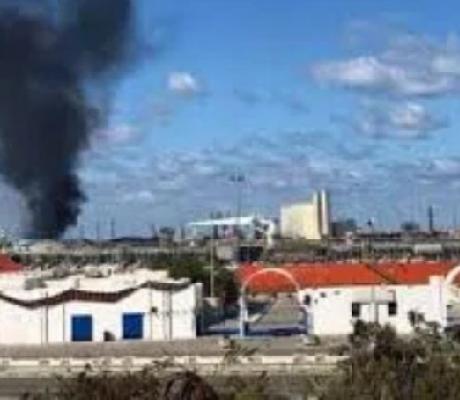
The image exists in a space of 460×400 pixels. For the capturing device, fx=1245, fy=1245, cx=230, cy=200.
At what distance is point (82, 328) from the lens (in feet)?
276

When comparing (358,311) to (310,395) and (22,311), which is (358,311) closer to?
(22,311)

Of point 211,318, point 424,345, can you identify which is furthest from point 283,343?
point 424,345

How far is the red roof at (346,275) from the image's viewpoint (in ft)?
408

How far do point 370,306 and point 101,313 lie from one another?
18210mm

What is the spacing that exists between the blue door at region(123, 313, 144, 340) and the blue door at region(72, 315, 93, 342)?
2.29 m

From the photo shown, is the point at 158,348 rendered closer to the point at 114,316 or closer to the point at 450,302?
the point at 114,316

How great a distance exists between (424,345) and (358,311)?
5508cm

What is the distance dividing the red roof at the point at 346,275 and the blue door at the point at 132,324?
117 ft

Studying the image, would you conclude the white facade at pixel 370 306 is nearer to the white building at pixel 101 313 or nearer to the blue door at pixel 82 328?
the white building at pixel 101 313

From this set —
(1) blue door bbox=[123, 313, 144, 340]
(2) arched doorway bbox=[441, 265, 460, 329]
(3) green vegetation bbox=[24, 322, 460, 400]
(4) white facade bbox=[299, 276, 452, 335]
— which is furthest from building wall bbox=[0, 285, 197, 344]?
(3) green vegetation bbox=[24, 322, 460, 400]

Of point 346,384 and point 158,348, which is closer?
point 346,384

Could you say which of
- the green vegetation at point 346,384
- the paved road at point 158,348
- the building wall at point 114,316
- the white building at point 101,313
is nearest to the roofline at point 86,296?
the white building at point 101,313

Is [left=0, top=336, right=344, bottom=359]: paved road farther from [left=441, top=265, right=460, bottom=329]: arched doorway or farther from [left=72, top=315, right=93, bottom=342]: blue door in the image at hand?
[left=441, top=265, right=460, bottom=329]: arched doorway

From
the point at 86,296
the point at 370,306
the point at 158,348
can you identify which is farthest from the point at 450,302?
the point at 158,348
